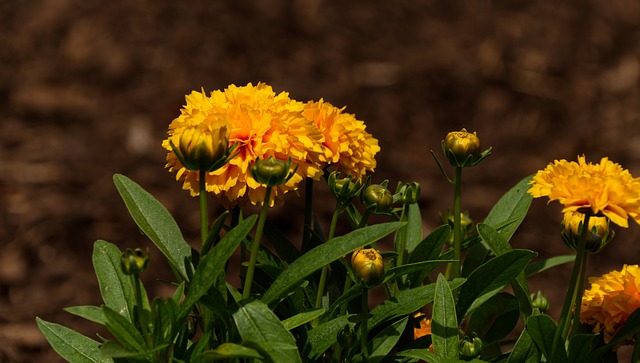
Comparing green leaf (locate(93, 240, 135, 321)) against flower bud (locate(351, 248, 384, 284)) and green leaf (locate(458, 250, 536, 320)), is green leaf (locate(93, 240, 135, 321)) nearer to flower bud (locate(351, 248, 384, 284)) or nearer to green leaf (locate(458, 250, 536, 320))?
flower bud (locate(351, 248, 384, 284))

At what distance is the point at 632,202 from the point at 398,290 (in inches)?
13.1

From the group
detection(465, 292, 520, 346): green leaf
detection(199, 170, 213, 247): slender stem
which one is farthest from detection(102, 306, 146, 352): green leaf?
detection(465, 292, 520, 346): green leaf

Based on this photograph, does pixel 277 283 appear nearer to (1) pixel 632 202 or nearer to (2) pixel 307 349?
(2) pixel 307 349

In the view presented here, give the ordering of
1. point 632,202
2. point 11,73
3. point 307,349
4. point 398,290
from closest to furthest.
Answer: point 632,202 < point 307,349 < point 398,290 < point 11,73

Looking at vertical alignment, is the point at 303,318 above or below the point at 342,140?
below

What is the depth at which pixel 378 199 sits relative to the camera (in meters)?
1.02

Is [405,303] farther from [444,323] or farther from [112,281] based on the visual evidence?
[112,281]

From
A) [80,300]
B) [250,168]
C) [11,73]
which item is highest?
[250,168]

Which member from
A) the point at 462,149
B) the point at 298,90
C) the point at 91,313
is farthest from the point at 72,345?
the point at 298,90

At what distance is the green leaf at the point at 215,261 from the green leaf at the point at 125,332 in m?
0.05

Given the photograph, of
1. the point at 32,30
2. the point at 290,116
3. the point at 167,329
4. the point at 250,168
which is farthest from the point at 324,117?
the point at 32,30

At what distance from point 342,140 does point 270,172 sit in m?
0.20

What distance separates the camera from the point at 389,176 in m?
2.98

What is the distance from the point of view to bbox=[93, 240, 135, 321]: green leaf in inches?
40.8
